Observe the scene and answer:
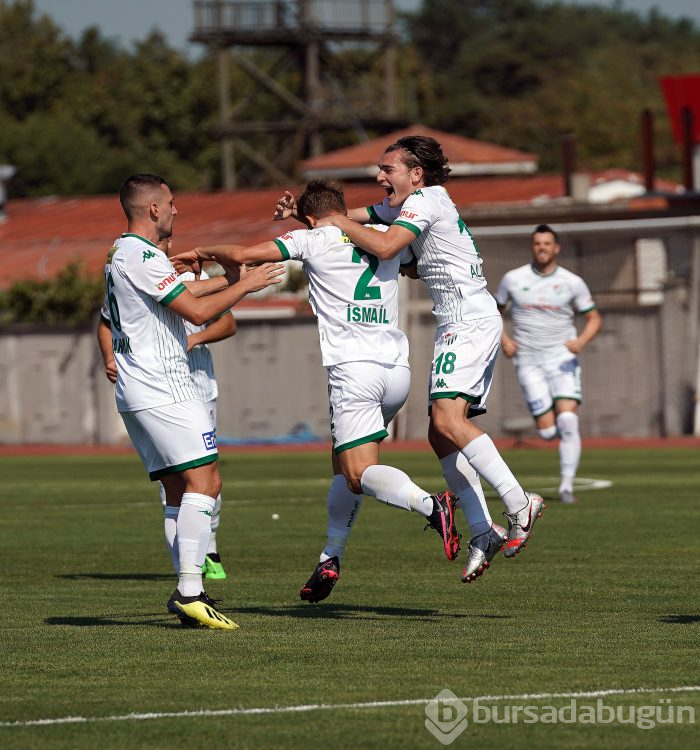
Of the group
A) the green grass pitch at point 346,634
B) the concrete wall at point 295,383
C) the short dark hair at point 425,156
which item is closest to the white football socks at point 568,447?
the green grass pitch at point 346,634

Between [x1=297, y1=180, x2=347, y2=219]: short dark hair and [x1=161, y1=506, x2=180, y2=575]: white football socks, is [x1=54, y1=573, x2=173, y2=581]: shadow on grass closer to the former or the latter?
[x1=161, y1=506, x2=180, y2=575]: white football socks

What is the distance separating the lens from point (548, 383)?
55.3 ft

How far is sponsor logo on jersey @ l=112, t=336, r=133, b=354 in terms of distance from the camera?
868 centimetres

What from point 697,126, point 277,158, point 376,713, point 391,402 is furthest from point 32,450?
point 277,158

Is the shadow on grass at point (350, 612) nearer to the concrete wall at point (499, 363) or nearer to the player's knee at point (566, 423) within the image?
the player's knee at point (566, 423)

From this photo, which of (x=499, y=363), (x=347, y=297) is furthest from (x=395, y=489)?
(x=499, y=363)

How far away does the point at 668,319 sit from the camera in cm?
2800

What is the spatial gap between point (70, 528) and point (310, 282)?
267 inches

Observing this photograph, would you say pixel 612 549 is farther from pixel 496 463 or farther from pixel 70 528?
pixel 70 528

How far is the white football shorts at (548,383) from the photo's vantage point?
16719 mm

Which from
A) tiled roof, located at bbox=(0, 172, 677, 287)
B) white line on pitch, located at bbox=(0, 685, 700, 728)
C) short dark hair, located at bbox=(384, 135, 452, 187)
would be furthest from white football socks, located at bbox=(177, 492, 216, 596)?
tiled roof, located at bbox=(0, 172, 677, 287)

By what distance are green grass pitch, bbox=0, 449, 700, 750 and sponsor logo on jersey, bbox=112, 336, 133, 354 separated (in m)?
1.36

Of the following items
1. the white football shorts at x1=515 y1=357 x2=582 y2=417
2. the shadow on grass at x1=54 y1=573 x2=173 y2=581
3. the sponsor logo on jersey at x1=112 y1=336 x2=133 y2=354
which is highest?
the sponsor logo on jersey at x1=112 y1=336 x2=133 y2=354

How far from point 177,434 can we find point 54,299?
2514 cm
